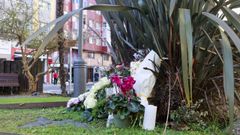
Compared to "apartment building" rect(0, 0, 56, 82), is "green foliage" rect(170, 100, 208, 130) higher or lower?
lower

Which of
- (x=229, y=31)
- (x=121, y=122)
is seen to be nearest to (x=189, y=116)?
(x=121, y=122)

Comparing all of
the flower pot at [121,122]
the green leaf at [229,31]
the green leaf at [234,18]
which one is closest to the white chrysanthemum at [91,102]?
the flower pot at [121,122]

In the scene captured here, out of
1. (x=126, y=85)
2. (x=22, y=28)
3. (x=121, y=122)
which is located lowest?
(x=121, y=122)

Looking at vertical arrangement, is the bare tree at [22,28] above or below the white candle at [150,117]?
above

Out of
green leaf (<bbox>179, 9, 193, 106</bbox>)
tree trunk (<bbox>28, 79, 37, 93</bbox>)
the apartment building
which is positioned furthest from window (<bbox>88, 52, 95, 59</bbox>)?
green leaf (<bbox>179, 9, 193, 106</bbox>)

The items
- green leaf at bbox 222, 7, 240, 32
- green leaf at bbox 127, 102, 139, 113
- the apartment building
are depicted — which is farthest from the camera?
the apartment building

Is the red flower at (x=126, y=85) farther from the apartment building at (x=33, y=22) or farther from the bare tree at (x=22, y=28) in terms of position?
the apartment building at (x=33, y=22)

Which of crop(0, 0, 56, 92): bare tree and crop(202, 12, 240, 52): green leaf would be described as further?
crop(0, 0, 56, 92): bare tree

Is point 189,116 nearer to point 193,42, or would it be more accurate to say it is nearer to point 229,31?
point 193,42

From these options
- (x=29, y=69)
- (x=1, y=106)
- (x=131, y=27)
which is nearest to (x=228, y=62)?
(x=131, y=27)

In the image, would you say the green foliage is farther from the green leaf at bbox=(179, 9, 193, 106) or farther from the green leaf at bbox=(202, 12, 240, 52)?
the green leaf at bbox=(202, 12, 240, 52)

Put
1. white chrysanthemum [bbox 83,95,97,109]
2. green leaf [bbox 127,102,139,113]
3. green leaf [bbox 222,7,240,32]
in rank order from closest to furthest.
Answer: green leaf [bbox 222,7,240,32]
green leaf [bbox 127,102,139,113]
white chrysanthemum [bbox 83,95,97,109]

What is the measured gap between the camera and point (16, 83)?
61.9ft

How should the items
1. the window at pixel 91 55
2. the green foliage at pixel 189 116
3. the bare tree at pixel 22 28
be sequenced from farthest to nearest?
the window at pixel 91 55 < the bare tree at pixel 22 28 < the green foliage at pixel 189 116
